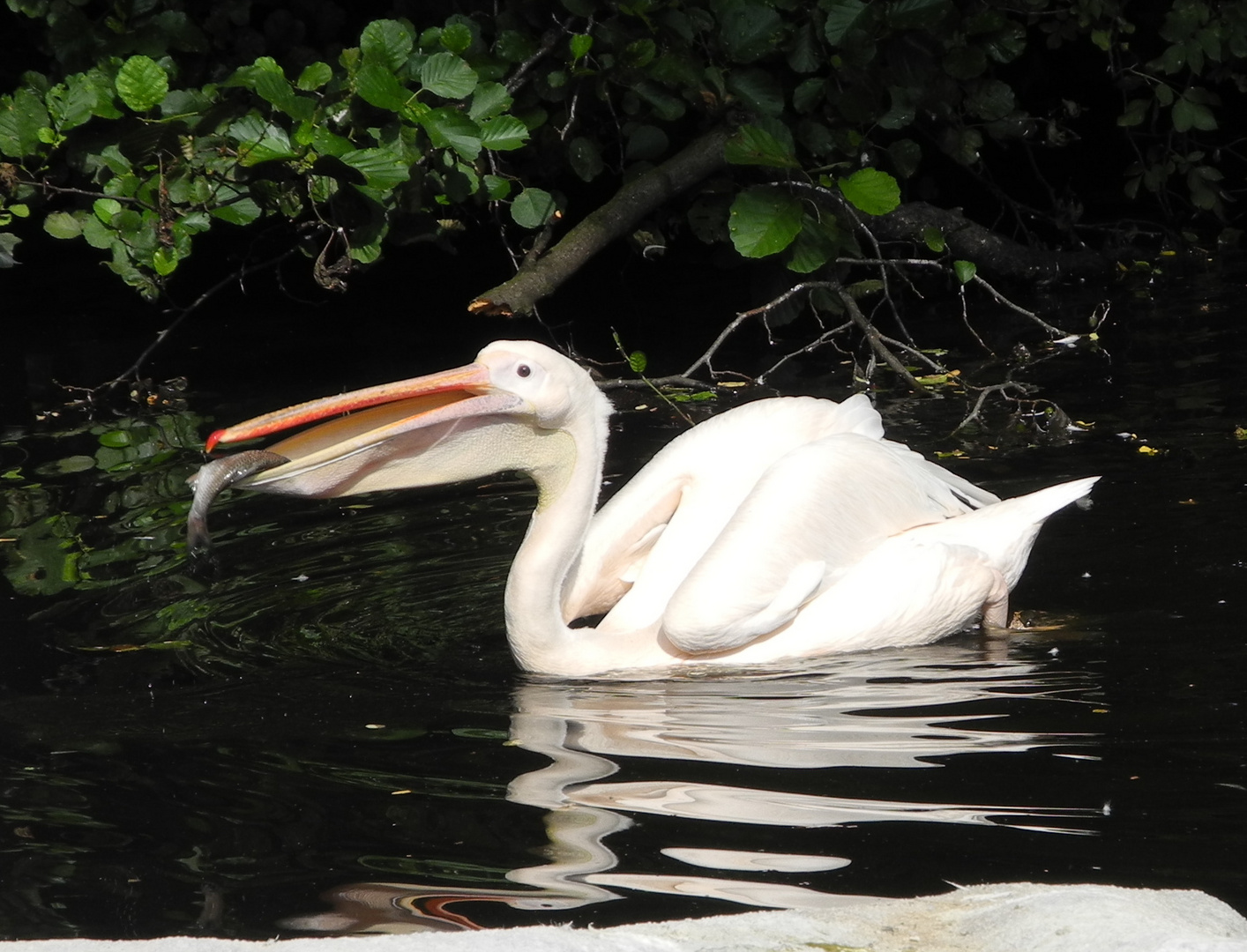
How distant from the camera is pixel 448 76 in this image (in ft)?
17.3

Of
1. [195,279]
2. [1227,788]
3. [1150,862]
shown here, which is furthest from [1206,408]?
[195,279]

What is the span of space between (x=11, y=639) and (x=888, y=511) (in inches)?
85.9

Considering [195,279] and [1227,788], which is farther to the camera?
[195,279]

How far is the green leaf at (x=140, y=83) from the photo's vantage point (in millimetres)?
5512

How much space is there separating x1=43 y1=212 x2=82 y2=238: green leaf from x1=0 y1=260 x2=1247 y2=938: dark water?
132 cm

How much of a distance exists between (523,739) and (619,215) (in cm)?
366

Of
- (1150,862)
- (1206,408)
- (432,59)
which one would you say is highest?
(432,59)

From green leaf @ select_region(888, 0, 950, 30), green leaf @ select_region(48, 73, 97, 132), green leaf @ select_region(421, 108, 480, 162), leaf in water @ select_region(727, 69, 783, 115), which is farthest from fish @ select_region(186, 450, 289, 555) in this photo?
green leaf @ select_region(888, 0, 950, 30)

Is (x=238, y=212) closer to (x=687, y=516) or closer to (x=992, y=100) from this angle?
(x=687, y=516)

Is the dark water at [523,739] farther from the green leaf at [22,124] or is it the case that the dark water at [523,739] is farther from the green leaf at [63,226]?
the green leaf at [22,124]

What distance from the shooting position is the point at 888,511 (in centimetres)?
390

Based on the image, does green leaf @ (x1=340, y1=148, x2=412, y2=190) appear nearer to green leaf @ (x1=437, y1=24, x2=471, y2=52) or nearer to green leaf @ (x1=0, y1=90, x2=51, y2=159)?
green leaf @ (x1=437, y1=24, x2=471, y2=52)

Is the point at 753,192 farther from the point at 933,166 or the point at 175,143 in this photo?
the point at 933,166

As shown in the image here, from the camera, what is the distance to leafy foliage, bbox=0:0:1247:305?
5383 millimetres
